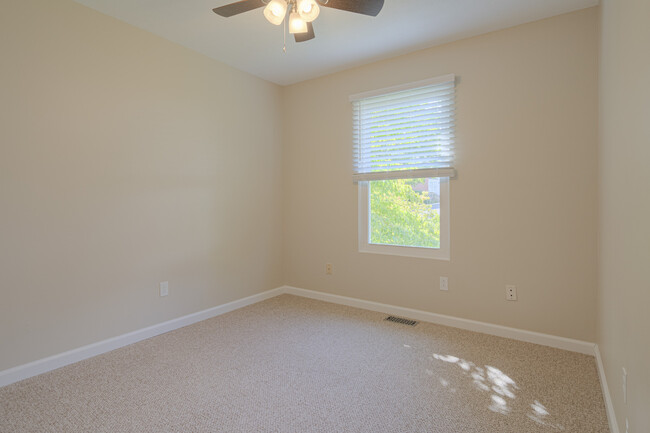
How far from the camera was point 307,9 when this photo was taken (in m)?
1.82

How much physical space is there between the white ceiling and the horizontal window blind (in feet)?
1.27

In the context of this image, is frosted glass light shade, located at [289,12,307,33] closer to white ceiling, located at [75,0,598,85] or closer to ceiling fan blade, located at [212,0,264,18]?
ceiling fan blade, located at [212,0,264,18]

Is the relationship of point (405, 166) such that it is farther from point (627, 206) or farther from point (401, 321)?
point (627, 206)

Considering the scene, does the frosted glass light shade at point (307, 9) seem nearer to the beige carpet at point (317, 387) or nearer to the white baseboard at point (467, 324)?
the beige carpet at point (317, 387)

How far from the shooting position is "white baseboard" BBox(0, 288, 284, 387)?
2.17m

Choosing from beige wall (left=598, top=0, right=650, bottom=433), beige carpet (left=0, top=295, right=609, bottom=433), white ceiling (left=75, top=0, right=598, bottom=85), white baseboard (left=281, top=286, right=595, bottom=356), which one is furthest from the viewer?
white baseboard (left=281, top=286, right=595, bottom=356)

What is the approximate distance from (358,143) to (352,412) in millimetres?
2516

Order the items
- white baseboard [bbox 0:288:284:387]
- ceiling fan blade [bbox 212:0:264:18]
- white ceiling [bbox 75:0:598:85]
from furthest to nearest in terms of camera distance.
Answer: white ceiling [bbox 75:0:598:85]
white baseboard [bbox 0:288:284:387]
ceiling fan blade [bbox 212:0:264:18]

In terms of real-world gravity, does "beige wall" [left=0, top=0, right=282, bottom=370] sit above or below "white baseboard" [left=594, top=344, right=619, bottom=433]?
above

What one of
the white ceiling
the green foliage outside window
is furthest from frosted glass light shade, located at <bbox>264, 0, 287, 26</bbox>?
the green foliage outside window

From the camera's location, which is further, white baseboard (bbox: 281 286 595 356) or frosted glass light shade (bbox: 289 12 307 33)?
white baseboard (bbox: 281 286 595 356)

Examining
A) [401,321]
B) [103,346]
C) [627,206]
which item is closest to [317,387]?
[401,321]

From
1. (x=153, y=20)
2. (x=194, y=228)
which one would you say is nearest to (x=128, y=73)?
(x=153, y=20)

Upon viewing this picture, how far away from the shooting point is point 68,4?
2385 millimetres
